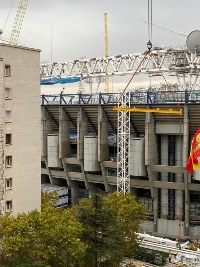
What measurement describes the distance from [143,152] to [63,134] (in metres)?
15.1

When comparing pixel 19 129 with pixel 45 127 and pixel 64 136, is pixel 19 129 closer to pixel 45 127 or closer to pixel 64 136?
pixel 64 136

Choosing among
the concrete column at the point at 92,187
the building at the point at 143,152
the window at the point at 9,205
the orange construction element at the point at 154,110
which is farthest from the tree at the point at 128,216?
the concrete column at the point at 92,187

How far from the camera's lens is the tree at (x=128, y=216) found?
167 ft

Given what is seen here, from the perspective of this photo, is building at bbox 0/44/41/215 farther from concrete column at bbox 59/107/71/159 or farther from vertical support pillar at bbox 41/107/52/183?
vertical support pillar at bbox 41/107/52/183

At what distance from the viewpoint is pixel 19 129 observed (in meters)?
45.1

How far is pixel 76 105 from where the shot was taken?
78312 mm

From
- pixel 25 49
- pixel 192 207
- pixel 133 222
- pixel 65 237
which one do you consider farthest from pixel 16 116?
pixel 192 207

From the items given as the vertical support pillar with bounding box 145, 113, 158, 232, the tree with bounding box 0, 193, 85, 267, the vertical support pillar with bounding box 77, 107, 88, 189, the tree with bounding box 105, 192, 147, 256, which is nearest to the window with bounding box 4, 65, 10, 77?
the tree with bounding box 0, 193, 85, 267

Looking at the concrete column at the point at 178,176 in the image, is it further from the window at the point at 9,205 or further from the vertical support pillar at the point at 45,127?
the window at the point at 9,205

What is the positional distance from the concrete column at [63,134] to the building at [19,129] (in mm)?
33361

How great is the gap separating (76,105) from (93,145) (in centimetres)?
702

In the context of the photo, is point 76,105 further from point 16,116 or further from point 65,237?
point 65,237

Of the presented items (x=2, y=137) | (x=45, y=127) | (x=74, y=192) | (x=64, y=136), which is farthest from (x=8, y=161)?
(x=45, y=127)

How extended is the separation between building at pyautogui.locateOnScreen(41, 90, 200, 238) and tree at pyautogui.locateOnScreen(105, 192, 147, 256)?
15595 mm
